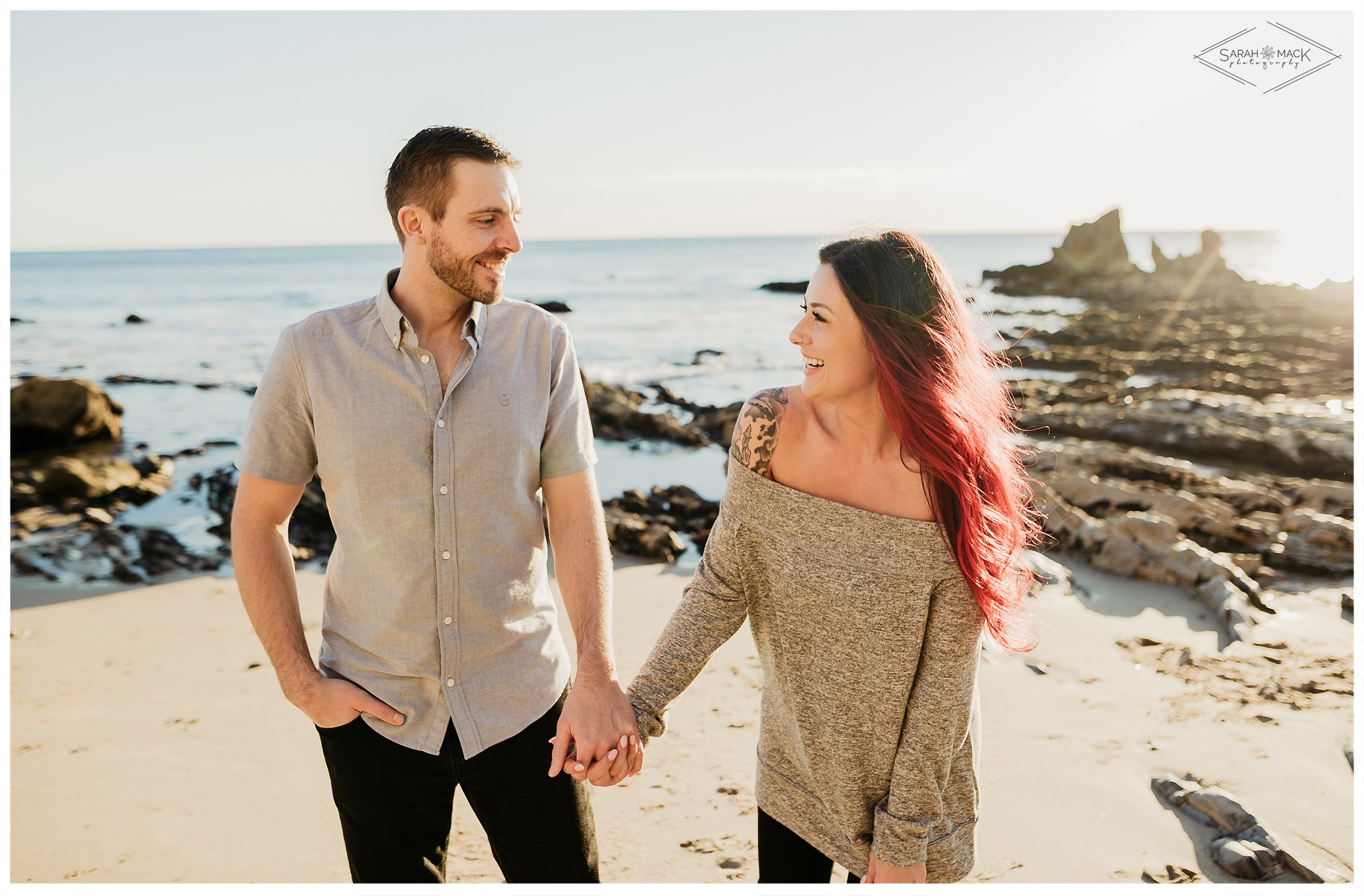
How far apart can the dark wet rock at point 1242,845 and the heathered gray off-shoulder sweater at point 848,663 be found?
6.20 feet

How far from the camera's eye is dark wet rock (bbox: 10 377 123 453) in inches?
470

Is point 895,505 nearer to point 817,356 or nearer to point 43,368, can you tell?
point 817,356

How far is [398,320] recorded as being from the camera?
2.29m

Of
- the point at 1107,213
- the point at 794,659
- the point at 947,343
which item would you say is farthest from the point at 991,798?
the point at 1107,213

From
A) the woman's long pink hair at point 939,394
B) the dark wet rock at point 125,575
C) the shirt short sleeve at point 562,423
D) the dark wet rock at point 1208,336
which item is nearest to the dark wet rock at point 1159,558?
the dark wet rock at point 1208,336

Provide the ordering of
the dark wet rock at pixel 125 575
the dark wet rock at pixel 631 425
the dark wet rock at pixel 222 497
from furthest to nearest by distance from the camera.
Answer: the dark wet rock at pixel 631 425
the dark wet rock at pixel 222 497
the dark wet rock at pixel 125 575

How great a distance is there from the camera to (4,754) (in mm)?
3096

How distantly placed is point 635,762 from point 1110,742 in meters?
3.10

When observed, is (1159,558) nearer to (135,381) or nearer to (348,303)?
(348,303)

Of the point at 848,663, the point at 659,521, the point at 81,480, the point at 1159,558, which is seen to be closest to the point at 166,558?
the point at 81,480

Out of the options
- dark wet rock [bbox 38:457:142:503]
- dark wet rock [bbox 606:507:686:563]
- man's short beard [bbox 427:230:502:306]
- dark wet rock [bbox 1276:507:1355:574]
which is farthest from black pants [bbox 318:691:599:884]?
dark wet rock [bbox 38:457:142:503]

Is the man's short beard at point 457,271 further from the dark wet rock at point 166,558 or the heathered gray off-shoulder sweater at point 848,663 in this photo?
the dark wet rock at point 166,558

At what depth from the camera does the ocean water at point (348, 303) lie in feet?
46.3

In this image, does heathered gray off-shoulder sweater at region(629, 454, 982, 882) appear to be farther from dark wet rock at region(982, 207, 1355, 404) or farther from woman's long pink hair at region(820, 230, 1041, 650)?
dark wet rock at region(982, 207, 1355, 404)
